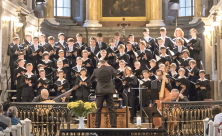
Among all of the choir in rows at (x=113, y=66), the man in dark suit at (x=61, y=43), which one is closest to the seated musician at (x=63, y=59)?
the choir in rows at (x=113, y=66)

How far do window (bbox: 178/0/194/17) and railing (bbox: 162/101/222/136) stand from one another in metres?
9.90

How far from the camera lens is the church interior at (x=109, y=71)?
746 cm

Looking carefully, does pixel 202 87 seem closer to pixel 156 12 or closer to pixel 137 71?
pixel 137 71

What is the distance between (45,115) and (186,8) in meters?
10.9

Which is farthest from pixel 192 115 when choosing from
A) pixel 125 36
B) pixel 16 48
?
pixel 125 36

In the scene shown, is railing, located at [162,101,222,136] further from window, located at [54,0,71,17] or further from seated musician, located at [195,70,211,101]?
window, located at [54,0,71,17]

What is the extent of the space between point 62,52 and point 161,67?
2600mm

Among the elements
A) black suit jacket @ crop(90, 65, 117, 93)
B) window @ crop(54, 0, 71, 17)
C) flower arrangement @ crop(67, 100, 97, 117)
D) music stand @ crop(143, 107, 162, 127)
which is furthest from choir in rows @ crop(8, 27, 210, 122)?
window @ crop(54, 0, 71, 17)

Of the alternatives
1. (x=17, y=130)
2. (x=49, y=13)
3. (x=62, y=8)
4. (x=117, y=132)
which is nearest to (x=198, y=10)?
(x=62, y=8)

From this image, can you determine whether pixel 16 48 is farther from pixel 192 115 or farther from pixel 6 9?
pixel 192 115

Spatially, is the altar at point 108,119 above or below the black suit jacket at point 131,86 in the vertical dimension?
below

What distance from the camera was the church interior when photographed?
7.46 m

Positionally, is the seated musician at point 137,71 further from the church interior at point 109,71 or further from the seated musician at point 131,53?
the seated musician at point 131,53

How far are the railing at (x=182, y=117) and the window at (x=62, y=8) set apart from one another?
35.7 ft
